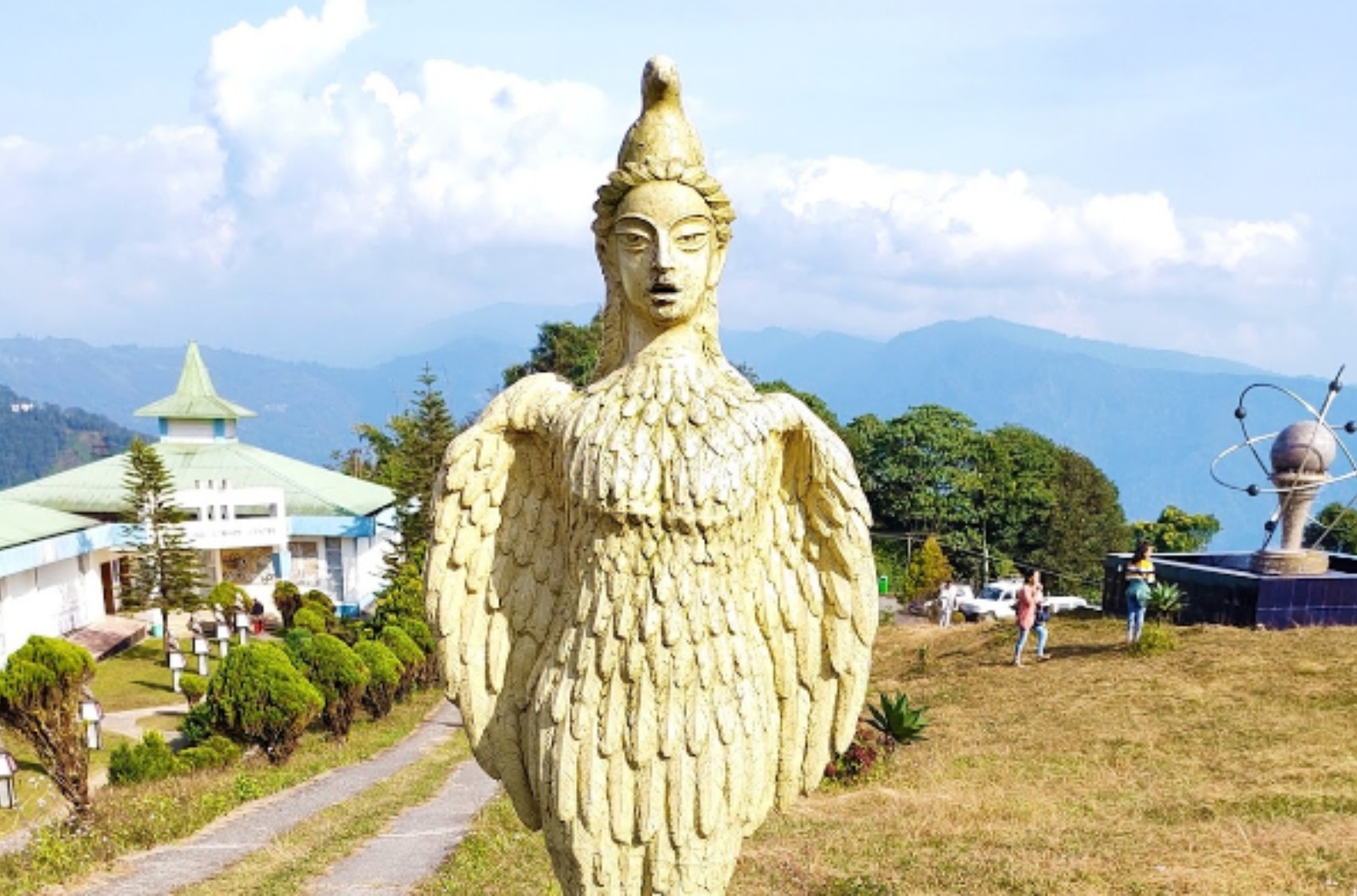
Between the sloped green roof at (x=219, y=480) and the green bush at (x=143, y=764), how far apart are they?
14311 millimetres

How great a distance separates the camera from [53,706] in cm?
1005

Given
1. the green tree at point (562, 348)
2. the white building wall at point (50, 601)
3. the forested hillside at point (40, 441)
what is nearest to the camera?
the white building wall at point (50, 601)

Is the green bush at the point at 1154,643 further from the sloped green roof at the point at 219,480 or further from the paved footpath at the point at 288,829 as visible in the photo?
the sloped green roof at the point at 219,480

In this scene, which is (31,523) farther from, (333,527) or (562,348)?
(562,348)

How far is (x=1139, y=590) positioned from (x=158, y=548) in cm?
1736

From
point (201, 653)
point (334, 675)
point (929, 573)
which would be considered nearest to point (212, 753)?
point (334, 675)

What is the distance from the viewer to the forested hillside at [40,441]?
128 metres

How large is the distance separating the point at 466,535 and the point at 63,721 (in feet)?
26.4

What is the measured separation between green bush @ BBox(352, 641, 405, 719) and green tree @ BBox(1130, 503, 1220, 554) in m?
24.3

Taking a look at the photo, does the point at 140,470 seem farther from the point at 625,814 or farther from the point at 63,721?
the point at 625,814

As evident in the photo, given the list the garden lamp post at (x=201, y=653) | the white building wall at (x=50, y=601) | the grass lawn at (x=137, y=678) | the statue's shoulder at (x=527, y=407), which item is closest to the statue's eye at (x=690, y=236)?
the statue's shoulder at (x=527, y=407)

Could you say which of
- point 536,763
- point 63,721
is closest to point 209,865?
point 63,721

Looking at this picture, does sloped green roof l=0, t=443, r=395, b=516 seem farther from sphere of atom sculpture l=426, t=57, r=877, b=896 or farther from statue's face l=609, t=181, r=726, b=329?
statue's face l=609, t=181, r=726, b=329

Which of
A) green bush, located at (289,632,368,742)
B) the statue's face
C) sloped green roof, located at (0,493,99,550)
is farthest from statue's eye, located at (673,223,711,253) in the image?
sloped green roof, located at (0,493,99,550)
